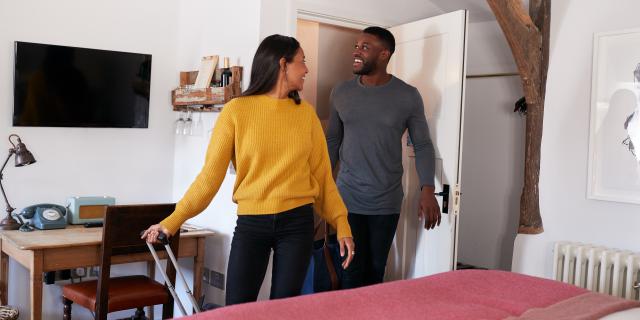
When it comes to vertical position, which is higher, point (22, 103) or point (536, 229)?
point (22, 103)

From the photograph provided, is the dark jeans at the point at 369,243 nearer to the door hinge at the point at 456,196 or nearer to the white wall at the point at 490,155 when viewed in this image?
the door hinge at the point at 456,196

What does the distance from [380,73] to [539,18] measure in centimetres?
92

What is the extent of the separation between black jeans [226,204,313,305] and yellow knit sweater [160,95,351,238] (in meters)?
0.05

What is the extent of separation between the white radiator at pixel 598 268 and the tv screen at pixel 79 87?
2488 mm

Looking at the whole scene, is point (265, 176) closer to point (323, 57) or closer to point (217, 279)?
point (217, 279)

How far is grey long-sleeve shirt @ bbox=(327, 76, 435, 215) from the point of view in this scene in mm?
3338

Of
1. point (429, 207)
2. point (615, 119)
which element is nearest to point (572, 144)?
point (615, 119)

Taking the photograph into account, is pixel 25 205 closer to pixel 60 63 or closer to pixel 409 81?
pixel 60 63

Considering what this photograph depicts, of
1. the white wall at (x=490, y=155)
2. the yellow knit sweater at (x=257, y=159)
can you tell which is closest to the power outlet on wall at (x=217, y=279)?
the yellow knit sweater at (x=257, y=159)

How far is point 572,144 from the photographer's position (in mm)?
3354

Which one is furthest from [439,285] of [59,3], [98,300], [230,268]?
[59,3]

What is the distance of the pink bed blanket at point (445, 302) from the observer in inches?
65.7

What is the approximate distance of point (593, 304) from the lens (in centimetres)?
185

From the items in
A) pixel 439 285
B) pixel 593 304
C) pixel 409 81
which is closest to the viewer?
pixel 593 304
